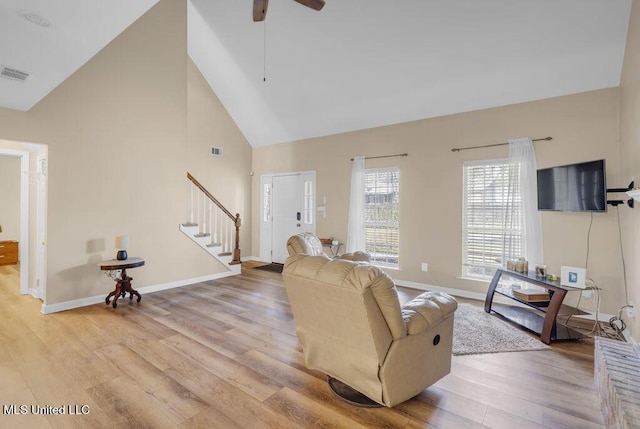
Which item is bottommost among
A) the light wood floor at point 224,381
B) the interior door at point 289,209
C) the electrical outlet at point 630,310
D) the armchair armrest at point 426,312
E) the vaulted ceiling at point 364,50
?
the light wood floor at point 224,381

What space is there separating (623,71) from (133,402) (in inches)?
222

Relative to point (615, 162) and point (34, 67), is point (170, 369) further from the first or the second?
point (615, 162)

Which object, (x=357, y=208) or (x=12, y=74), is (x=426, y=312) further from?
(x=12, y=74)

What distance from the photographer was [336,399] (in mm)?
2109

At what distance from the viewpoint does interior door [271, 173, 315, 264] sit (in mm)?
6520

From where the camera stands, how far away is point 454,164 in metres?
4.61

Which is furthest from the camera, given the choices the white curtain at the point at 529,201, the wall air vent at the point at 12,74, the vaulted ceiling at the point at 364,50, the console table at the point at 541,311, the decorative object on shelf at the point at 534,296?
the white curtain at the point at 529,201

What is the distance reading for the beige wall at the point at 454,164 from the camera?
3.58 metres

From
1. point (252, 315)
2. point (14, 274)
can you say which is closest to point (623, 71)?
point (252, 315)

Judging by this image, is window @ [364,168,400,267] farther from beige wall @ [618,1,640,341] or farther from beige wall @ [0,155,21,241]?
beige wall @ [0,155,21,241]

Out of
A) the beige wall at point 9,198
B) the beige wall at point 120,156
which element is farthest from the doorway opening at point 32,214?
the beige wall at point 9,198

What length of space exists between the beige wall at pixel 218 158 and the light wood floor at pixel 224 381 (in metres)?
3.67

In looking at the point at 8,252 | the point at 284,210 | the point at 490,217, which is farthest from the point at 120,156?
the point at 490,217

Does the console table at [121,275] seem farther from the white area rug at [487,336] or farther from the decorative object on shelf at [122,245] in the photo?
the white area rug at [487,336]
